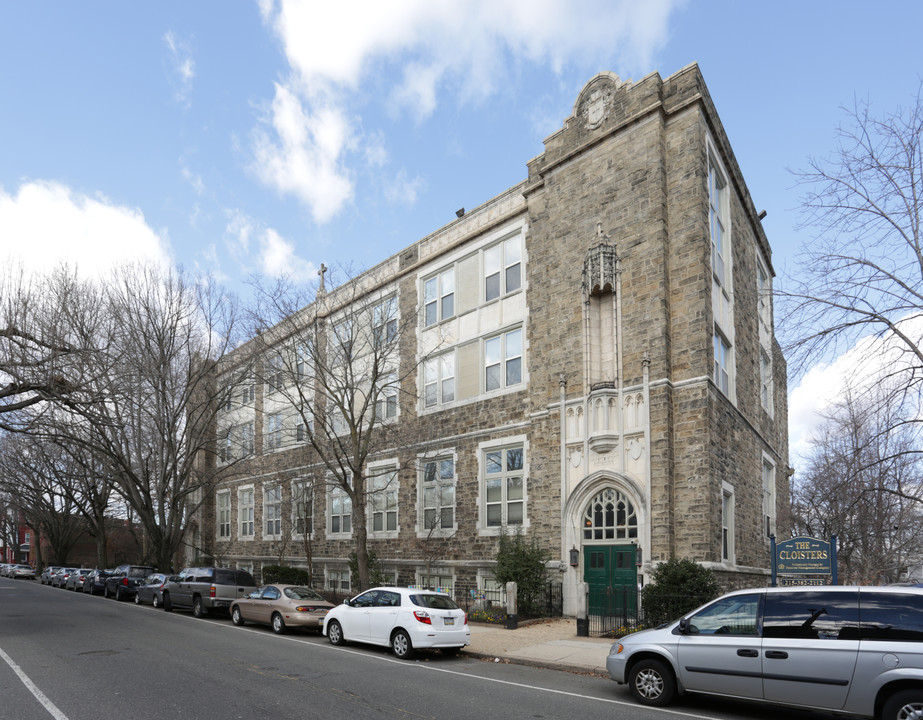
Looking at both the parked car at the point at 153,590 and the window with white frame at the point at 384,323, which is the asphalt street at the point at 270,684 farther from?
the window with white frame at the point at 384,323

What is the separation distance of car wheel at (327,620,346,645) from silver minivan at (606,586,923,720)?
7125mm

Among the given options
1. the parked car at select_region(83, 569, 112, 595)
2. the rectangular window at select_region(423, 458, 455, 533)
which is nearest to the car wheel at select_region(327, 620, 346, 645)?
the rectangular window at select_region(423, 458, 455, 533)

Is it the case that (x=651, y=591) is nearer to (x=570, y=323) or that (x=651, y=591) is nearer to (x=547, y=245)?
(x=570, y=323)

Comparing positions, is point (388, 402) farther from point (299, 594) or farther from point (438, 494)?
point (299, 594)

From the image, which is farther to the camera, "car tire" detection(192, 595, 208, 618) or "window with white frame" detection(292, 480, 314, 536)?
"window with white frame" detection(292, 480, 314, 536)

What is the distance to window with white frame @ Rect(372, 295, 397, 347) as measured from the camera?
2248cm

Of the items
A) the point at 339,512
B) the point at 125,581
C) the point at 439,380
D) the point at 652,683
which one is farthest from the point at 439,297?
the point at 652,683

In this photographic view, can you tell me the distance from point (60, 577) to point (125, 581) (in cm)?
1931

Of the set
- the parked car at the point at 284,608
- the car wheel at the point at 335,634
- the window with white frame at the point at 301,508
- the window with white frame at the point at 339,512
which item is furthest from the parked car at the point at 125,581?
the car wheel at the point at 335,634

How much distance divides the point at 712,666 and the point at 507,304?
1567 cm

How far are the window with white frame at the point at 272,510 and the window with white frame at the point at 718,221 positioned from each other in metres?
22.5

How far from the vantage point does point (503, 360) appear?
23.6 metres

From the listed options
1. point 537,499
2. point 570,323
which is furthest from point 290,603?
point 570,323

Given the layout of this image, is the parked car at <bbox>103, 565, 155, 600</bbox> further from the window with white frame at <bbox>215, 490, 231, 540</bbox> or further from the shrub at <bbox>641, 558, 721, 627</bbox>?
the shrub at <bbox>641, 558, 721, 627</bbox>
